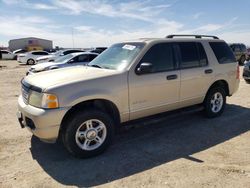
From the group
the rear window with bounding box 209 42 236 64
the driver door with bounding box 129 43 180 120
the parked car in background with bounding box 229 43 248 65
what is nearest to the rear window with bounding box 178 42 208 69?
the driver door with bounding box 129 43 180 120

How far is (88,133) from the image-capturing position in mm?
3955

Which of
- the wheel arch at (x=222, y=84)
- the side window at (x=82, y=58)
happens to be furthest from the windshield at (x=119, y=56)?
the side window at (x=82, y=58)

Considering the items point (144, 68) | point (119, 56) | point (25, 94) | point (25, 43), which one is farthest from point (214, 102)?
point (25, 43)

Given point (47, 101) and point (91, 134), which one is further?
point (91, 134)

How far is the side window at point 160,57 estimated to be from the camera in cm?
459

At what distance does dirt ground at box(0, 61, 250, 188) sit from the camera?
3359 millimetres

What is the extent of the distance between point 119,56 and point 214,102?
8.78 feet

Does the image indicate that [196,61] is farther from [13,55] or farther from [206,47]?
[13,55]

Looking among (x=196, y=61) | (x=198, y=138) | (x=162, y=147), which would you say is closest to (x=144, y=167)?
(x=162, y=147)

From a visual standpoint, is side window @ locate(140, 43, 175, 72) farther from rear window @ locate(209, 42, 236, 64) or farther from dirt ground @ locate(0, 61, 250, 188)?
rear window @ locate(209, 42, 236, 64)

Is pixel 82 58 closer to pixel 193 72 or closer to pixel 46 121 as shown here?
pixel 193 72

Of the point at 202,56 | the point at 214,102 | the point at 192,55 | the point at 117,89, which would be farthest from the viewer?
the point at 214,102

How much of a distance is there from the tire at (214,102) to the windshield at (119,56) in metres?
2.18

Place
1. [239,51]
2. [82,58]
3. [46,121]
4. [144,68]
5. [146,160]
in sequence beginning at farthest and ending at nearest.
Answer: [239,51], [82,58], [144,68], [146,160], [46,121]
